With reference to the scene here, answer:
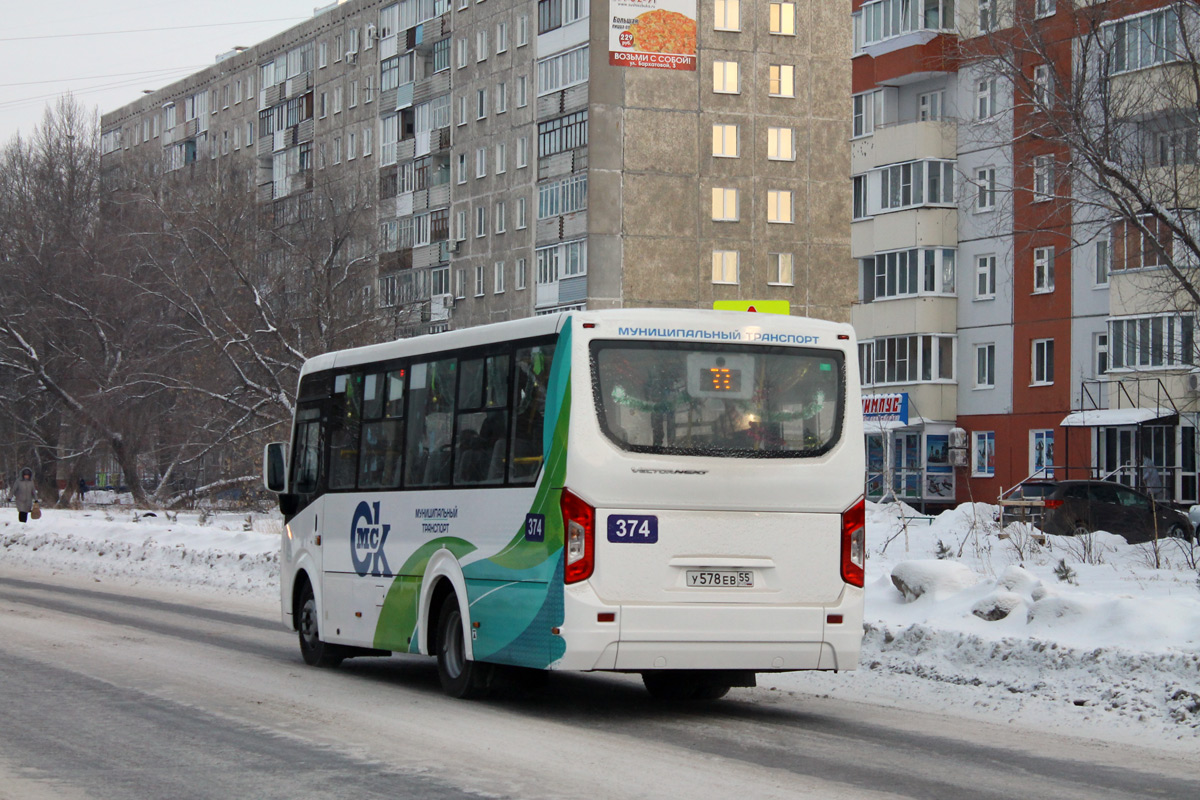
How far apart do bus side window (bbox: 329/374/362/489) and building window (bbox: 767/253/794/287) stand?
5776 centimetres

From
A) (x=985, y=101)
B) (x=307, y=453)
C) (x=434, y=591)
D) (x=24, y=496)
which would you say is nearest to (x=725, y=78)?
(x=985, y=101)

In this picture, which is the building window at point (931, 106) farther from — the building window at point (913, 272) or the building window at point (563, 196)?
the building window at point (563, 196)

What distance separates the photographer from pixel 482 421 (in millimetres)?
12375

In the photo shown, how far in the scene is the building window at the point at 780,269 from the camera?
72.0m

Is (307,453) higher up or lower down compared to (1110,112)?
lower down

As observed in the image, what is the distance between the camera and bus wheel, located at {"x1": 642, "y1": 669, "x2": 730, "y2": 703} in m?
12.9

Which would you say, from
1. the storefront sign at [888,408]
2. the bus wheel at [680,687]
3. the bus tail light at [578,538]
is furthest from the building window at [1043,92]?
the storefront sign at [888,408]

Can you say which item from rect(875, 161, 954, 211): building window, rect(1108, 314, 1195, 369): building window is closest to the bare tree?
rect(1108, 314, 1195, 369): building window

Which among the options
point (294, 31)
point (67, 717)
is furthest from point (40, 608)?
point (294, 31)

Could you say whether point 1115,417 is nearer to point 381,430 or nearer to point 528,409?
point 381,430

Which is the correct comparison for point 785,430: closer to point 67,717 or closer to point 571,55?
point 67,717

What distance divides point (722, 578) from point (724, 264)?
6063 centimetres

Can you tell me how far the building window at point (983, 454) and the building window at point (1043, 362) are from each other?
270 cm

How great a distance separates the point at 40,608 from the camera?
69.7ft
